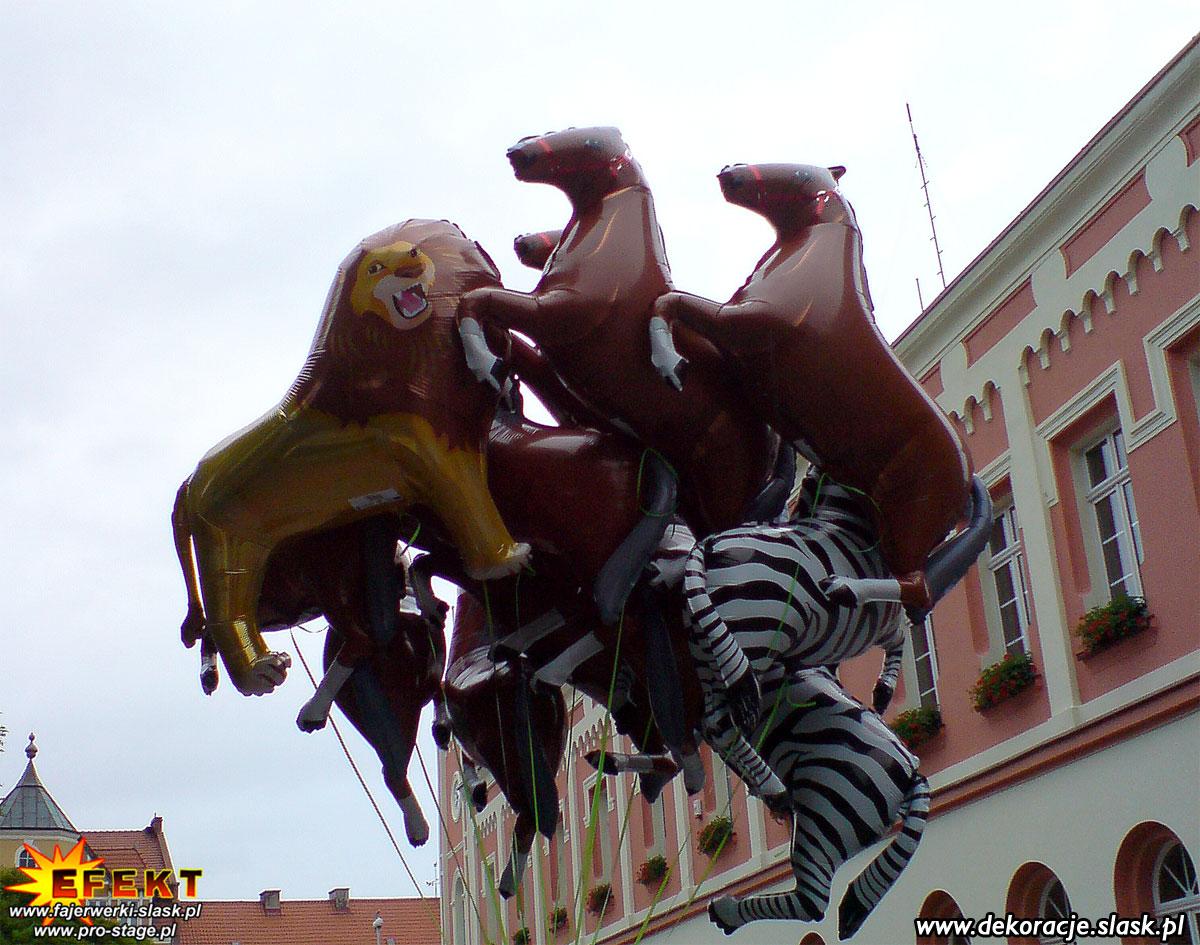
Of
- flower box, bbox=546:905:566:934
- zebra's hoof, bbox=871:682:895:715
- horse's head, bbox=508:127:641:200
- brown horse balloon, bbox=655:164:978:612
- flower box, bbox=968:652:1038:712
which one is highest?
horse's head, bbox=508:127:641:200

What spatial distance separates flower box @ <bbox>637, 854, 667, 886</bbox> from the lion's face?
14455 millimetres

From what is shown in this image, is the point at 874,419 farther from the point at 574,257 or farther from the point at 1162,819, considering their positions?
the point at 1162,819

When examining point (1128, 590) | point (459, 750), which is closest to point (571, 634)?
point (459, 750)

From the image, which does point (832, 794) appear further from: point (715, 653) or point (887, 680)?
point (715, 653)

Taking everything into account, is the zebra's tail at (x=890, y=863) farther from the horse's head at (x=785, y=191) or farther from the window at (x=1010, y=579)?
the window at (x=1010, y=579)

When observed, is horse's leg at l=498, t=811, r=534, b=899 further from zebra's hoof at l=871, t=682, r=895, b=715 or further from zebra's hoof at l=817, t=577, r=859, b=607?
zebra's hoof at l=817, t=577, r=859, b=607

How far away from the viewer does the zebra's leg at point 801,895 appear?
16.1 ft

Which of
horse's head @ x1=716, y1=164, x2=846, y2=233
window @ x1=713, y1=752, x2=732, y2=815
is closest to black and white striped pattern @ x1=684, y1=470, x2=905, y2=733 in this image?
horse's head @ x1=716, y1=164, x2=846, y2=233

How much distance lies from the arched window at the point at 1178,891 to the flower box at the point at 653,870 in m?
8.21

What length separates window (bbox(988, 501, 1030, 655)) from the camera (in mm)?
13031

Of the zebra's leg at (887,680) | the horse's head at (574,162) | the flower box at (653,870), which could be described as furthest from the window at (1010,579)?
the horse's head at (574,162)

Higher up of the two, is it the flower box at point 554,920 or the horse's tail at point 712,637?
the horse's tail at point 712,637

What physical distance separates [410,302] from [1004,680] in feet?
29.5

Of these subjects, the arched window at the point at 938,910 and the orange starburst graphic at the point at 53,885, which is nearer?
the arched window at the point at 938,910
